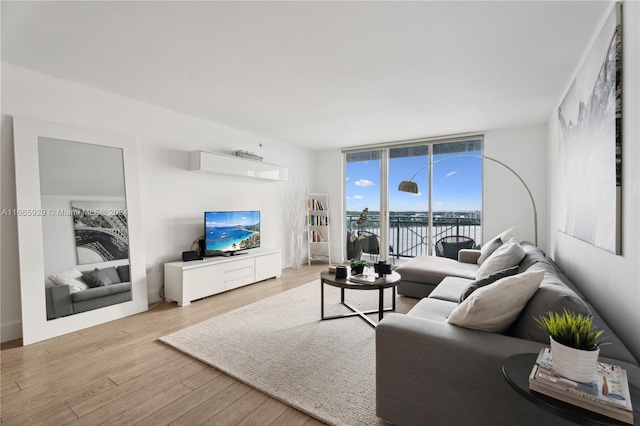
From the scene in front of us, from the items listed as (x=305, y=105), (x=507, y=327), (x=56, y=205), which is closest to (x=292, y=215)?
(x=305, y=105)

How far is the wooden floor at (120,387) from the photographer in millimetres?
1764

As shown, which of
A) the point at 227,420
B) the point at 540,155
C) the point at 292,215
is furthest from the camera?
the point at 292,215

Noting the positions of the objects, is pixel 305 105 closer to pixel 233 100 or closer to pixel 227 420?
pixel 233 100

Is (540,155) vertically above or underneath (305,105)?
underneath

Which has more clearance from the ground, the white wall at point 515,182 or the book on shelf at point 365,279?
the white wall at point 515,182

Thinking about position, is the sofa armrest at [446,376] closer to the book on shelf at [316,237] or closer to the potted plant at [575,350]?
the potted plant at [575,350]

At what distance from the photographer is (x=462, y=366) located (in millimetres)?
1413

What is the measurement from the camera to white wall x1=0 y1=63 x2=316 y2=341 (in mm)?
2709

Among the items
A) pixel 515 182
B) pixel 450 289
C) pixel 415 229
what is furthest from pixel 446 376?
pixel 415 229

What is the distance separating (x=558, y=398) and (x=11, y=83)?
4262 mm

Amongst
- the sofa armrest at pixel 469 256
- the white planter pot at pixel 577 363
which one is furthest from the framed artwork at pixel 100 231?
the sofa armrest at pixel 469 256

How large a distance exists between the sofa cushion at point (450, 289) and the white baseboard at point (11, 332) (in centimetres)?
379

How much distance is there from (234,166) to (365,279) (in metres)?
2.65

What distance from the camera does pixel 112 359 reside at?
2420 mm
